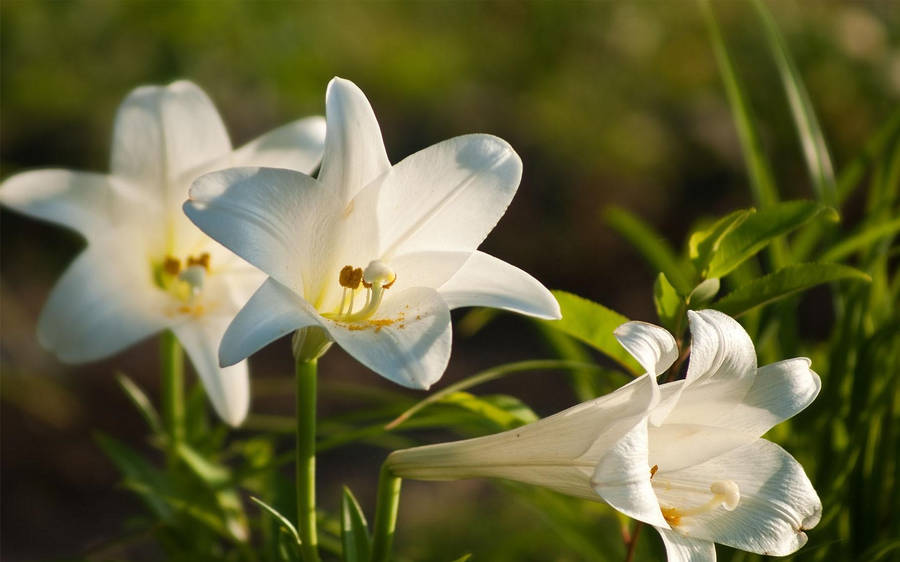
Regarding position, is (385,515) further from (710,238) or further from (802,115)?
(802,115)

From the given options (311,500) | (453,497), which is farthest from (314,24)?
(311,500)

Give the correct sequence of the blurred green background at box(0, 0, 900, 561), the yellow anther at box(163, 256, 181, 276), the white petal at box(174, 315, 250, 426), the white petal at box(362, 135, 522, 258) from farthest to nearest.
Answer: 1. the blurred green background at box(0, 0, 900, 561)
2. the yellow anther at box(163, 256, 181, 276)
3. the white petal at box(174, 315, 250, 426)
4. the white petal at box(362, 135, 522, 258)

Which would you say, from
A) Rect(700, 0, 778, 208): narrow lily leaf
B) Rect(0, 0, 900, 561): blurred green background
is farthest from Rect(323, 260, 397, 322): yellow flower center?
Rect(0, 0, 900, 561): blurred green background

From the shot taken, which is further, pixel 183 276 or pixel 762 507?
pixel 183 276

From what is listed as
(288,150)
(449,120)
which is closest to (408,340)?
(288,150)

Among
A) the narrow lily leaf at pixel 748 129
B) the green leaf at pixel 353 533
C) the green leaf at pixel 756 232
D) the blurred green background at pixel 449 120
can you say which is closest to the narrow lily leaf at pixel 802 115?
the narrow lily leaf at pixel 748 129

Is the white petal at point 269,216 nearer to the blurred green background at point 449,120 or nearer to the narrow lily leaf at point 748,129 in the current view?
the narrow lily leaf at point 748,129

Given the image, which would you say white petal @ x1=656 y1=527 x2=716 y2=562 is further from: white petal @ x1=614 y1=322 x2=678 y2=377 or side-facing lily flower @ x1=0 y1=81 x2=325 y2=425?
side-facing lily flower @ x1=0 y1=81 x2=325 y2=425
